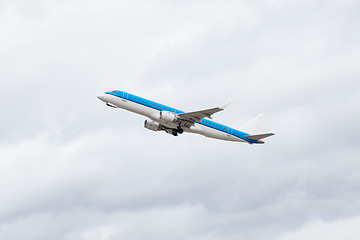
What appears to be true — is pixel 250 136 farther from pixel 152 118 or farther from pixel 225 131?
pixel 152 118

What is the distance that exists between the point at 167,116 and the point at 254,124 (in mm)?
21946

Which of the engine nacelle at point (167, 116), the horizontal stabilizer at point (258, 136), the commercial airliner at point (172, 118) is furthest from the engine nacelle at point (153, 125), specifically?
the horizontal stabilizer at point (258, 136)

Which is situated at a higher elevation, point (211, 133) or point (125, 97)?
point (125, 97)

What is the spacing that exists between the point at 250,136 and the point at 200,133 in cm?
884

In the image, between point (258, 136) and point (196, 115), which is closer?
point (196, 115)

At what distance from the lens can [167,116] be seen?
97500 millimetres

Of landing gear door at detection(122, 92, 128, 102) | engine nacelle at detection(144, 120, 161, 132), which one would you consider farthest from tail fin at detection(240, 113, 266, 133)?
landing gear door at detection(122, 92, 128, 102)

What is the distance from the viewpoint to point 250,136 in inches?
4200

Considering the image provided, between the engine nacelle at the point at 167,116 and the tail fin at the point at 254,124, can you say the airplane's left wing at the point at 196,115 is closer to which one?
the engine nacelle at the point at 167,116

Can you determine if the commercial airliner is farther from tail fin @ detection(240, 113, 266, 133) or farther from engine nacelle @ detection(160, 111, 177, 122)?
tail fin @ detection(240, 113, 266, 133)

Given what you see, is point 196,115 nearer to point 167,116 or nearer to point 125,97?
point 167,116

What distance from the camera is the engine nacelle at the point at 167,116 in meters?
97.2

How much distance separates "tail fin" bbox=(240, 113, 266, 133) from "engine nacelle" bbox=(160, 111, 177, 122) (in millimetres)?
16588

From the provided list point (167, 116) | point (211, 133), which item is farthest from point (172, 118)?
point (211, 133)
